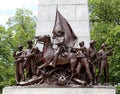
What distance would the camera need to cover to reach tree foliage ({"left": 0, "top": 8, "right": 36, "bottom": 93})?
25891 mm

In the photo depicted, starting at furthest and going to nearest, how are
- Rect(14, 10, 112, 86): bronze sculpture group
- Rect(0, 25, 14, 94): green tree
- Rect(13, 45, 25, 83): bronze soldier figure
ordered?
Rect(0, 25, 14, 94): green tree, Rect(13, 45, 25, 83): bronze soldier figure, Rect(14, 10, 112, 86): bronze sculpture group

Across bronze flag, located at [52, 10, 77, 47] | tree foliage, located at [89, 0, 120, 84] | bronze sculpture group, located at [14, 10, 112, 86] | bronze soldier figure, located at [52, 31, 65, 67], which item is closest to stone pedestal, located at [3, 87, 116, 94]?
bronze sculpture group, located at [14, 10, 112, 86]

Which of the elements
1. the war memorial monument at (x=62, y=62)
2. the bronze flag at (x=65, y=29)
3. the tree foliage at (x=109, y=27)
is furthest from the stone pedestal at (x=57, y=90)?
the tree foliage at (x=109, y=27)

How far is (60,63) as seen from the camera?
45.4 feet

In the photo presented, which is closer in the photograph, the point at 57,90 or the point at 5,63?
the point at 57,90

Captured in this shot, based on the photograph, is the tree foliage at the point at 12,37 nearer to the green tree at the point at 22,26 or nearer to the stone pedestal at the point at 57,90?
the green tree at the point at 22,26

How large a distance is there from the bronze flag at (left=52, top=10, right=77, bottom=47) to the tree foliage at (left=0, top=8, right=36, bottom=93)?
11483 mm

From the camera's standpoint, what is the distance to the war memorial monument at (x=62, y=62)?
1353cm

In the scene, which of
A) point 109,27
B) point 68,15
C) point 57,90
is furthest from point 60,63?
point 109,27

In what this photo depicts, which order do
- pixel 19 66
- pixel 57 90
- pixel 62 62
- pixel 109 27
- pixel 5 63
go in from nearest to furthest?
pixel 57 90 < pixel 62 62 < pixel 19 66 < pixel 109 27 < pixel 5 63

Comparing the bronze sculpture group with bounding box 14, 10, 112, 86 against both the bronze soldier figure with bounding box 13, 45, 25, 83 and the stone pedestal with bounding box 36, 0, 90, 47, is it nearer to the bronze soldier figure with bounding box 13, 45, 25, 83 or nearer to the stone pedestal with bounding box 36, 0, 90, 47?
the bronze soldier figure with bounding box 13, 45, 25, 83

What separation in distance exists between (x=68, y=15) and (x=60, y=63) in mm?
2068

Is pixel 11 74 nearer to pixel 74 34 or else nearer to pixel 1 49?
pixel 1 49

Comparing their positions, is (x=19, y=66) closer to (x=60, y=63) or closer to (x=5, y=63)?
(x=60, y=63)
